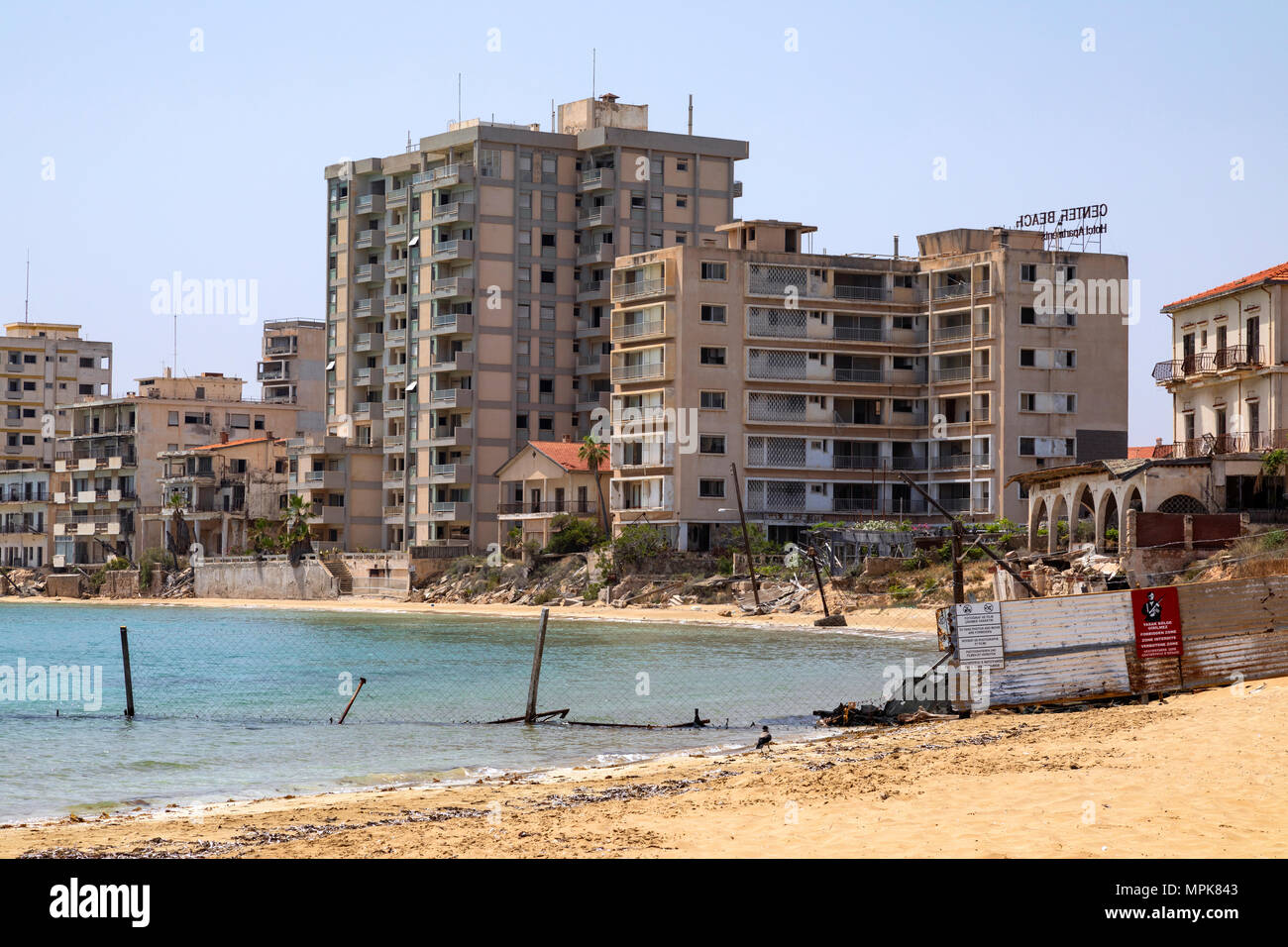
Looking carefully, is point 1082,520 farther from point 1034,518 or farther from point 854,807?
point 854,807

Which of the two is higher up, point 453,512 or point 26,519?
point 453,512

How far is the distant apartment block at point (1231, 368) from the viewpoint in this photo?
61.4 meters

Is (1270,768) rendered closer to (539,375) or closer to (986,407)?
(986,407)

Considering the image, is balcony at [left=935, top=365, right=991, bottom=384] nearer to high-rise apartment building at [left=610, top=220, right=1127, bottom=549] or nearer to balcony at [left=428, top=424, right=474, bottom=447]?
high-rise apartment building at [left=610, top=220, right=1127, bottom=549]

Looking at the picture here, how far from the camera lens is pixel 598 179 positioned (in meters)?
112

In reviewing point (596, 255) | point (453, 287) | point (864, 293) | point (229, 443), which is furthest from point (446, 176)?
point (864, 293)

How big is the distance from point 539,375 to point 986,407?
119 ft

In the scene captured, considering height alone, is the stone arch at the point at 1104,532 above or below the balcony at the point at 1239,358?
below

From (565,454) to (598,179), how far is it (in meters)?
22.9

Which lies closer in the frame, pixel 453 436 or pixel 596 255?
pixel 453 436

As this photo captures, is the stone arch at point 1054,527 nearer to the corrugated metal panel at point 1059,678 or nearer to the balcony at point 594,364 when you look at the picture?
the corrugated metal panel at point 1059,678

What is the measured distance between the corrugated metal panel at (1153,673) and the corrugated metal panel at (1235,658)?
0.20m

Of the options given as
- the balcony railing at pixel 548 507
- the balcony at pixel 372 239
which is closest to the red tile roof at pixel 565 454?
the balcony railing at pixel 548 507

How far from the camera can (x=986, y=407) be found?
3644 inches
